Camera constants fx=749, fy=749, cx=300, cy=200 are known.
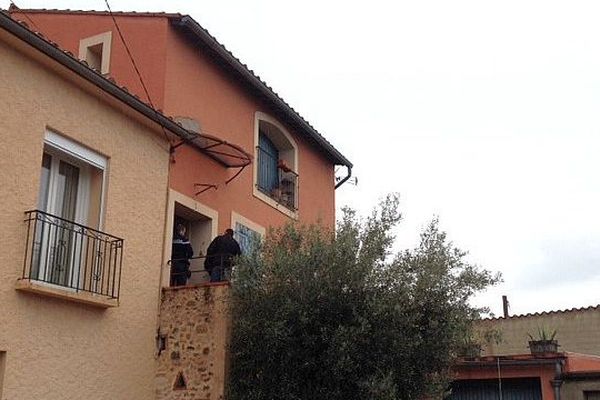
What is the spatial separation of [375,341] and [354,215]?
79.1 inches

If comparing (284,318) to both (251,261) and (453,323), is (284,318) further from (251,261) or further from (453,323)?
(453,323)

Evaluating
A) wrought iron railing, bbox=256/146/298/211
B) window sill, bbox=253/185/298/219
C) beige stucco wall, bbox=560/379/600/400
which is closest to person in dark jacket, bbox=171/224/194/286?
window sill, bbox=253/185/298/219

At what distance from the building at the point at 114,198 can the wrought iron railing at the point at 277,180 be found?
682mm

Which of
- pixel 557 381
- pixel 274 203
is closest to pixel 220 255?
pixel 274 203

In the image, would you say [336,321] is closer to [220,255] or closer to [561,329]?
[220,255]

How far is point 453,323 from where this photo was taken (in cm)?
1141

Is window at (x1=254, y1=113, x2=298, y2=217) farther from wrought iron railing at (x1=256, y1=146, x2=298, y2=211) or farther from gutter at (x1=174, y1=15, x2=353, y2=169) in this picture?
gutter at (x1=174, y1=15, x2=353, y2=169)

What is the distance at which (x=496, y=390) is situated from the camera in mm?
18344

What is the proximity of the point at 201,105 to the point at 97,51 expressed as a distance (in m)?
2.31

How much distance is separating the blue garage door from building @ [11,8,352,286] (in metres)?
6.46

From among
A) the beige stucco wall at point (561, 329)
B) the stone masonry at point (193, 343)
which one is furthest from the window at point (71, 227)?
the beige stucco wall at point (561, 329)

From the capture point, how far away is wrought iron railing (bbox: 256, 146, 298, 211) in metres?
15.8

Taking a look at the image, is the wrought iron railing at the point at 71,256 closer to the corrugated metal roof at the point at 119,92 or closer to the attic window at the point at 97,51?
the corrugated metal roof at the point at 119,92

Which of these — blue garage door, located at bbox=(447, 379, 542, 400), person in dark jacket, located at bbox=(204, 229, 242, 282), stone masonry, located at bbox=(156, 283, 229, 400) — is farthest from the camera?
blue garage door, located at bbox=(447, 379, 542, 400)
